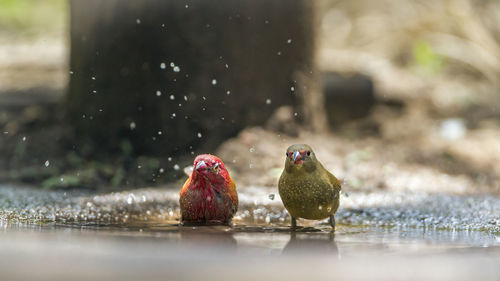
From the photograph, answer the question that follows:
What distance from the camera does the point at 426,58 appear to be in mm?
11258

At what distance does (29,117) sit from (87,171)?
1813 mm

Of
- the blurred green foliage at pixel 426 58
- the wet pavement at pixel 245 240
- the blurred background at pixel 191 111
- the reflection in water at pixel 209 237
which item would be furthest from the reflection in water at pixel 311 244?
the blurred green foliage at pixel 426 58

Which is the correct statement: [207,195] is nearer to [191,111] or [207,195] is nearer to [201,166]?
[201,166]

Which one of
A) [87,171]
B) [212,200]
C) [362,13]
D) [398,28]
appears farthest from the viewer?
[362,13]

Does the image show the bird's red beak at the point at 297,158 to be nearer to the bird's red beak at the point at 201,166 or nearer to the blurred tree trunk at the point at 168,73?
the bird's red beak at the point at 201,166

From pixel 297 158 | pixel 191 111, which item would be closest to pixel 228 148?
pixel 191 111

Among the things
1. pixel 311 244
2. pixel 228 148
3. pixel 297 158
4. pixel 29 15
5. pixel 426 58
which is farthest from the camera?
pixel 29 15

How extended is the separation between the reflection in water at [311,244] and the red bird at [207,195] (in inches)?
17.3

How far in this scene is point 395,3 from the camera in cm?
1265

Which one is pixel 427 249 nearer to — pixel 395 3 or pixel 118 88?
pixel 118 88

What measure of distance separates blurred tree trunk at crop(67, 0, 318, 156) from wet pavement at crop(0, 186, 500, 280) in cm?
100

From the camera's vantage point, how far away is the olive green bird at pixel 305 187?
375 cm

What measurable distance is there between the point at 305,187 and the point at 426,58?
319 inches

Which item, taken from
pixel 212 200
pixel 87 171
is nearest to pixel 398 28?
pixel 87 171
